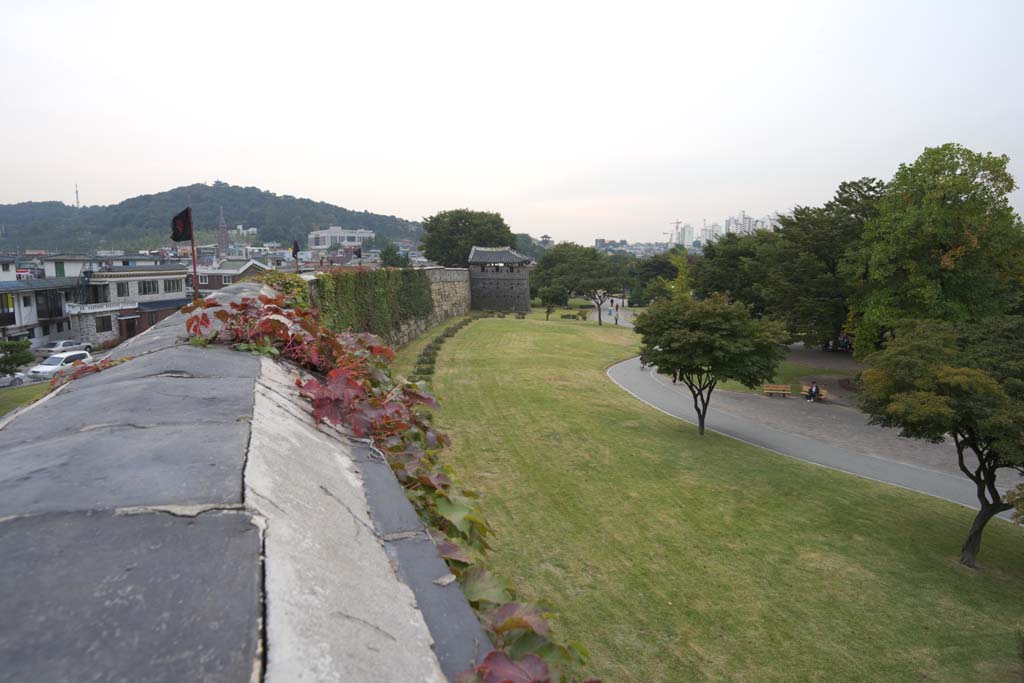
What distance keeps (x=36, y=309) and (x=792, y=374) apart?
148ft

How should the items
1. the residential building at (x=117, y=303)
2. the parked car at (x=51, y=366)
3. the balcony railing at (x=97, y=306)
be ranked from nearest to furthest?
the parked car at (x=51, y=366)
the balcony railing at (x=97, y=306)
the residential building at (x=117, y=303)

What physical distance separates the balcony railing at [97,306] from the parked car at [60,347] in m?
2.04

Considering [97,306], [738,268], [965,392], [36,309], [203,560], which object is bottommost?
[965,392]

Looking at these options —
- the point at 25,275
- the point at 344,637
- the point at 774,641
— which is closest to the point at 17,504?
the point at 344,637

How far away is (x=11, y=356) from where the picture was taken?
913 inches

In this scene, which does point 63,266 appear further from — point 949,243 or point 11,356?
point 949,243

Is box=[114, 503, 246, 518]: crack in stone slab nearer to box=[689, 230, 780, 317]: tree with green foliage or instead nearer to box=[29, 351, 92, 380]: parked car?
box=[29, 351, 92, 380]: parked car

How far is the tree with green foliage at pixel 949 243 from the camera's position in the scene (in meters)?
21.3

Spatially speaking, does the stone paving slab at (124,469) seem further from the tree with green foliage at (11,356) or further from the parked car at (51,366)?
the parked car at (51,366)

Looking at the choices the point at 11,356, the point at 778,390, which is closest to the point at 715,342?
Answer: the point at 778,390

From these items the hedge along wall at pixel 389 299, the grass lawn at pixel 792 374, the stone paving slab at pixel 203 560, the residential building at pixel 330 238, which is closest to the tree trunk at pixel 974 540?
the hedge along wall at pixel 389 299

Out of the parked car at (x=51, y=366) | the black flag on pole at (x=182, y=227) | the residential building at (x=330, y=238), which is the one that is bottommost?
the parked car at (x=51, y=366)

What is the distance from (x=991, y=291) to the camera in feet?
71.1

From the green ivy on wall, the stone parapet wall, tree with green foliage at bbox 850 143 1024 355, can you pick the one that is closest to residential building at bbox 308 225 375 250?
the stone parapet wall
